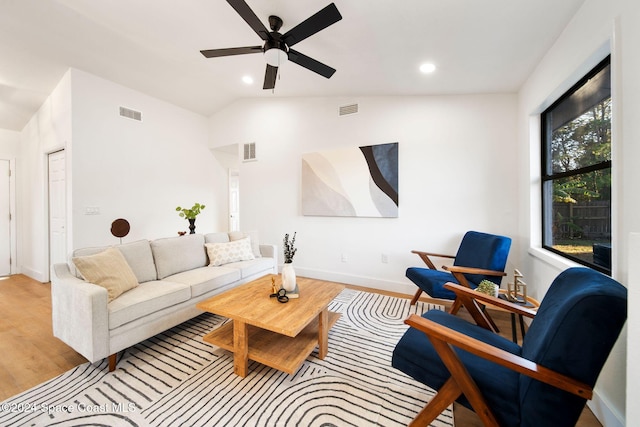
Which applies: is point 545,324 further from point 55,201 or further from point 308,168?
point 55,201

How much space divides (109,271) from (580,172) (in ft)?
12.5

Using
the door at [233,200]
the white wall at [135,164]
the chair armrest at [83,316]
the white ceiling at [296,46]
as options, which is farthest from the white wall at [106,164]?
the chair armrest at [83,316]

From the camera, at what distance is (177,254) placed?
9.10ft

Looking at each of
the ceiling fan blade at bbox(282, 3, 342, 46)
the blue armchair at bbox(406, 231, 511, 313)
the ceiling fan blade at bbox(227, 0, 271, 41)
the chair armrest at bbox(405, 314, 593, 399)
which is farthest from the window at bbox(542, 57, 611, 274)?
the ceiling fan blade at bbox(227, 0, 271, 41)

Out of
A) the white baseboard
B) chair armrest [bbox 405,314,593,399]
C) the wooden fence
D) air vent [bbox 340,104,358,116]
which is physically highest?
air vent [bbox 340,104,358,116]

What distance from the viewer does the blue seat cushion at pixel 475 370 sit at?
104cm

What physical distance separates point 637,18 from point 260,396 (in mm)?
2879

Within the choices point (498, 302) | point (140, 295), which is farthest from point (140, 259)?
point (498, 302)

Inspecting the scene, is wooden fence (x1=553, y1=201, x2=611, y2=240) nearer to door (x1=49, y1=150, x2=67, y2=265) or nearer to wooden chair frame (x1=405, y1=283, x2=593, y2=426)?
wooden chair frame (x1=405, y1=283, x2=593, y2=426)

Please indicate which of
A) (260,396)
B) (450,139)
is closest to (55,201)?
(260,396)

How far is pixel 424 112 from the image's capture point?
3232mm

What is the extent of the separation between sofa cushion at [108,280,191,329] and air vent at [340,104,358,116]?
306 cm

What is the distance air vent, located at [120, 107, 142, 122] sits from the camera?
12.4ft

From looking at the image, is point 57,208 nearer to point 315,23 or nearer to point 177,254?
point 177,254
